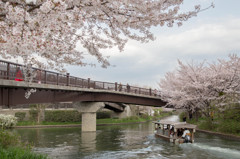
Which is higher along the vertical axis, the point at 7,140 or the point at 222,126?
the point at 7,140

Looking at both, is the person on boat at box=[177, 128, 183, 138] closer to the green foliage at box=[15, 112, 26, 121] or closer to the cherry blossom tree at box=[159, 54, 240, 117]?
the cherry blossom tree at box=[159, 54, 240, 117]

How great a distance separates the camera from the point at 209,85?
1266 inches

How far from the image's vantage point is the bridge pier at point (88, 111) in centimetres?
3612

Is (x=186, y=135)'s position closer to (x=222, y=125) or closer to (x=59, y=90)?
(x=222, y=125)

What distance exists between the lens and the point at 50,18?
6.58 meters

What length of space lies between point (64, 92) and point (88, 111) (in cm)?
1047

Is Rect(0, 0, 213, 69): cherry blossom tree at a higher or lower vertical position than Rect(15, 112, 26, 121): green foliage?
higher

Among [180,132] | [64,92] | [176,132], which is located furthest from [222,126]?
[64,92]

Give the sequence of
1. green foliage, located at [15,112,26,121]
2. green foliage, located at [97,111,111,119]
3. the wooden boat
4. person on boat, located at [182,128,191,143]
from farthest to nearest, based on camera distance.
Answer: green foliage, located at [97,111,111,119] < green foliage, located at [15,112,26,121] < the wooden boat < person on boat, located at [182,128,191,143]

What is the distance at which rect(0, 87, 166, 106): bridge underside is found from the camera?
54.7 ft

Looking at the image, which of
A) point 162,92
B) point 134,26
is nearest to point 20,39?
point 134,26

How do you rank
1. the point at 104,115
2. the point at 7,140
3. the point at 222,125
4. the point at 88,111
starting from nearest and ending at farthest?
1. the point at 7,140
2. the point at 222,125
3. the point at 88,111
4. the point at 104,115

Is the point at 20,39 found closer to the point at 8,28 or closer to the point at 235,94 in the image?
the point at 8,28

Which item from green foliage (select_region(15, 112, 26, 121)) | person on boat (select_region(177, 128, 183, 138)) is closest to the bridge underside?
person on boat (select_region(177, 128, 183, 138))
